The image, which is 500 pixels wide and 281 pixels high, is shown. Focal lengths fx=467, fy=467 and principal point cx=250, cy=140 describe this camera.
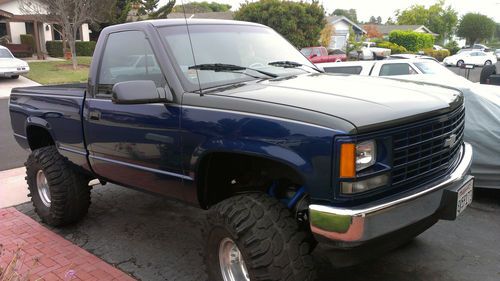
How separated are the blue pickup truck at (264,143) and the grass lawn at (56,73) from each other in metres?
17.0

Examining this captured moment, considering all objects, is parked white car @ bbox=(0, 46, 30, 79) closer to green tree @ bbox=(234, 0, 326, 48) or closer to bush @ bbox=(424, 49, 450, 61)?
green tree @ bbox=(234, 0, 326, 48)

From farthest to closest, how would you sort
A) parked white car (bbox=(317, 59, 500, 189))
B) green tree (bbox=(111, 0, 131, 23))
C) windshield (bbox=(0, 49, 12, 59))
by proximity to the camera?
green tree (bbox=(111, 0, 131, 23))
windshield (bbox=(0, 49, 12, 59))
parked white car (bbox=(317, 59, 500, 189))

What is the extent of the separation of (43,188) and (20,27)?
34.0 meters

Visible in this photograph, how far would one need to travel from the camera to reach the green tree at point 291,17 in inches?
1222

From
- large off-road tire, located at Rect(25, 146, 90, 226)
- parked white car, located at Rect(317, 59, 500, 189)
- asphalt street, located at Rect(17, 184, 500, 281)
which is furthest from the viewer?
parked white car, located at Rect(317, 59, 500, 189)

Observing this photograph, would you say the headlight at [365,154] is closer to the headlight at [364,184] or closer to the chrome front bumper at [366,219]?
the headlight at [364,184]

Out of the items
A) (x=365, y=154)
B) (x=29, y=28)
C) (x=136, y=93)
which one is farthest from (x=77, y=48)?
(x=365, y=154)

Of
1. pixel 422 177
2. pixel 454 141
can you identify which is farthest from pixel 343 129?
pixel 454 141

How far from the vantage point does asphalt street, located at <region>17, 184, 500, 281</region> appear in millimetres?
3735

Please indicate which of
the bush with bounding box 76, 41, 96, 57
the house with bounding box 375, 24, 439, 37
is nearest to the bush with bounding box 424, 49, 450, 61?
the house with bounding box 375, 24, 439, 37

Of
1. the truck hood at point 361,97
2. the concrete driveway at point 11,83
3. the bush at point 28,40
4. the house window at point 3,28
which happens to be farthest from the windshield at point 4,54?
the truck hood at point 361,97

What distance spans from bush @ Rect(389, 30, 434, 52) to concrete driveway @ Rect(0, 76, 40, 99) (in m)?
40.7

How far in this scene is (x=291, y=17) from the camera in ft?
102

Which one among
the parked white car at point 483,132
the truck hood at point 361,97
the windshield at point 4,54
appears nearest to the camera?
the truck hood at point 361,97
